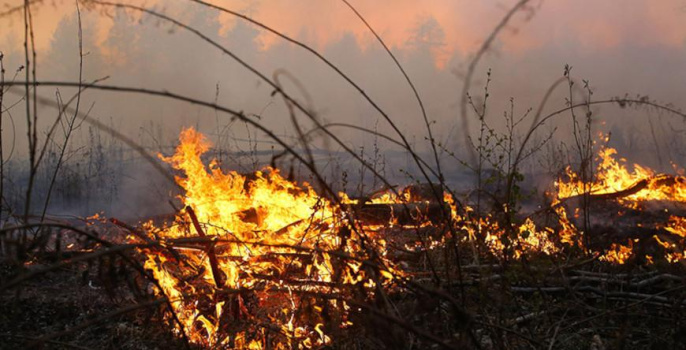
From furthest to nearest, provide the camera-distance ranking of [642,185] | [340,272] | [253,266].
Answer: [642,185] → [253,266] → [340,272]

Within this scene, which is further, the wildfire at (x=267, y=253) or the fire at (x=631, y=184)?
the fire at (x=631, y=184)

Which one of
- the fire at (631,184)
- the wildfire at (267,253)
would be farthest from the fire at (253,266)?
the fire at (631,184)

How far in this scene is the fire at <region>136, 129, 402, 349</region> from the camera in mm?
2938

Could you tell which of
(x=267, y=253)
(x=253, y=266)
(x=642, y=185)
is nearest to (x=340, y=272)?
(x=267, y=253)

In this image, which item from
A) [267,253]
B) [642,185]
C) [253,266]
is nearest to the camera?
[267,253]

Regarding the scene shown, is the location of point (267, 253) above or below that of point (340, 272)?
above

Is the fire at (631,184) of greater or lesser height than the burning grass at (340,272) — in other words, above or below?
above

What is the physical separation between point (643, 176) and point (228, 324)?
6978 millimetres

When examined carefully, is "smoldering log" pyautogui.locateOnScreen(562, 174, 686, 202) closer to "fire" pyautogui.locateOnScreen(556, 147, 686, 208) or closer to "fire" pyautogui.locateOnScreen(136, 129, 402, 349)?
"fire" pyautogui.locateOnScreen(556, 147, 686, 208)

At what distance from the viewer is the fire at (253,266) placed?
2938 mm

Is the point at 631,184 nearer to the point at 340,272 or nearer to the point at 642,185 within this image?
the point at 642,185

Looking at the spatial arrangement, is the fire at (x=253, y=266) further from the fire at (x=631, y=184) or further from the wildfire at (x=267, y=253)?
the fire at (x=631, y=184)

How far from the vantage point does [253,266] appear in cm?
378

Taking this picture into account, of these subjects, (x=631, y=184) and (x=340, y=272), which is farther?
(x=631, y=184)
